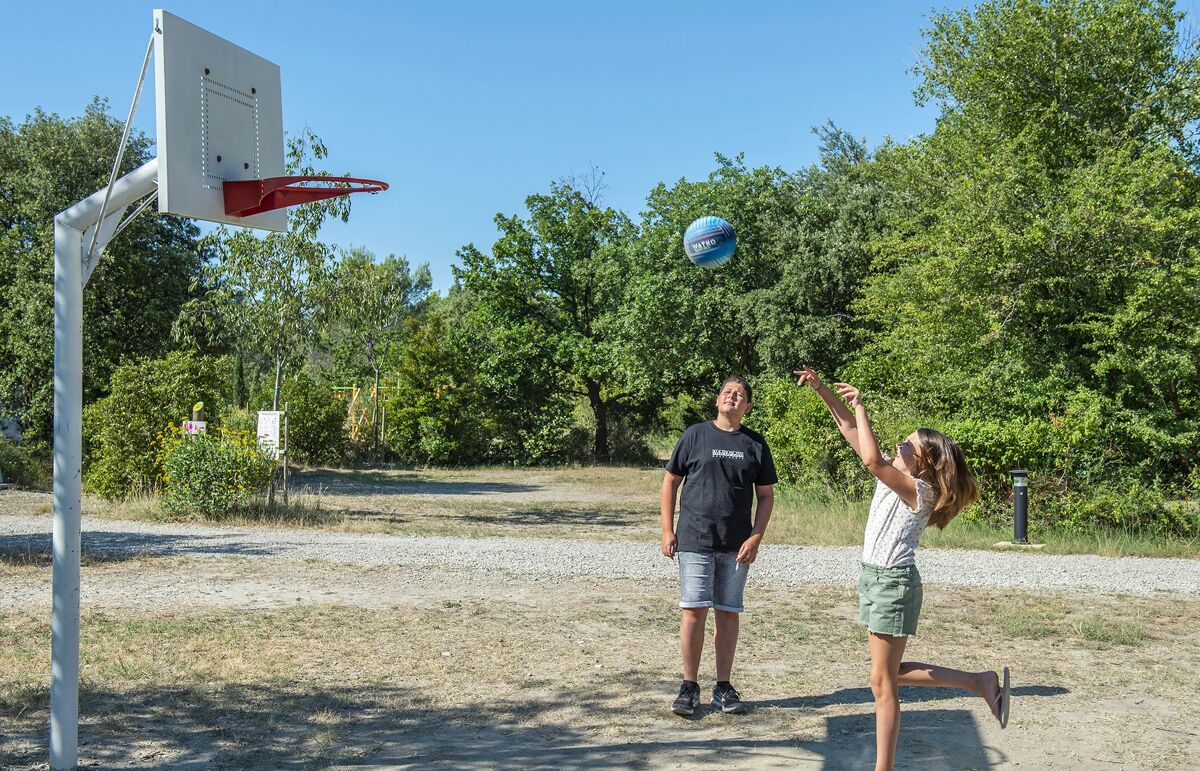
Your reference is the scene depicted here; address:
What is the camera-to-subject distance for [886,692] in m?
4.44

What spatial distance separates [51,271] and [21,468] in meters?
4.66

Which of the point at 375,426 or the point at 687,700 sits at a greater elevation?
the point at 375,426

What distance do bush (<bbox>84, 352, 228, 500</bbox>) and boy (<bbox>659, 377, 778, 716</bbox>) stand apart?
43.7 ft

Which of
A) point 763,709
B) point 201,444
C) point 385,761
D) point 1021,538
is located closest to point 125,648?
point 385,761

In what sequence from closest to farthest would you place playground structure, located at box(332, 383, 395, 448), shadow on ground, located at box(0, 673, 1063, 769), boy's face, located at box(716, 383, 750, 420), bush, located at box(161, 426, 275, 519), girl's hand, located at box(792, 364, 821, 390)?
girl's hand, located at box(792, 364, 821, 390) < shadow on ground, located at box(0, 673, 1063, 769) < boy's face, located at box(716, 383, 750, 420) < bush, located at box(161, 426, 275, 519) < playground structure, located at box(332, 383, 395, 448)

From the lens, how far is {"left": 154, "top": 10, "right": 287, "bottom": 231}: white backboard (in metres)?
4.62

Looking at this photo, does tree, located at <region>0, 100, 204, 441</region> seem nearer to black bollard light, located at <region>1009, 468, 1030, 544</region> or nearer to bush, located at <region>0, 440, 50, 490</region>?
bush, located at <region>0, 440, 50, 490</region>

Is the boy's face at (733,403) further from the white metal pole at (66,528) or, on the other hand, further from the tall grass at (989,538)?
the tall grass at (989,538)

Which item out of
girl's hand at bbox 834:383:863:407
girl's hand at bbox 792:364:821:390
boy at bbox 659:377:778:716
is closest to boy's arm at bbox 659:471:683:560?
boy at bbox 659:377:778:716

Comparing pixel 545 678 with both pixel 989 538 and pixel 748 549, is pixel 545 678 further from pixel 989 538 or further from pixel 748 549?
pixel 989 538

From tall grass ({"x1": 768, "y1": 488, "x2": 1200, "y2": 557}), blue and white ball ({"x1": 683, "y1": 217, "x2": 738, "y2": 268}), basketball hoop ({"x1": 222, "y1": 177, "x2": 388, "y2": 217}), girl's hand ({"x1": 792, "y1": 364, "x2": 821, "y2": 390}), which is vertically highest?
blue and white ball ({"x1": 683, "y1": 217, "x2": 738, "y2": 268})

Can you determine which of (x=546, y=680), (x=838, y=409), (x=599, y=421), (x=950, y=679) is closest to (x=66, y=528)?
(x=546, y=680)

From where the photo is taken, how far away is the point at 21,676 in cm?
598

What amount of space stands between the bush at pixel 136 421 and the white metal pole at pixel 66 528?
12999 mm
